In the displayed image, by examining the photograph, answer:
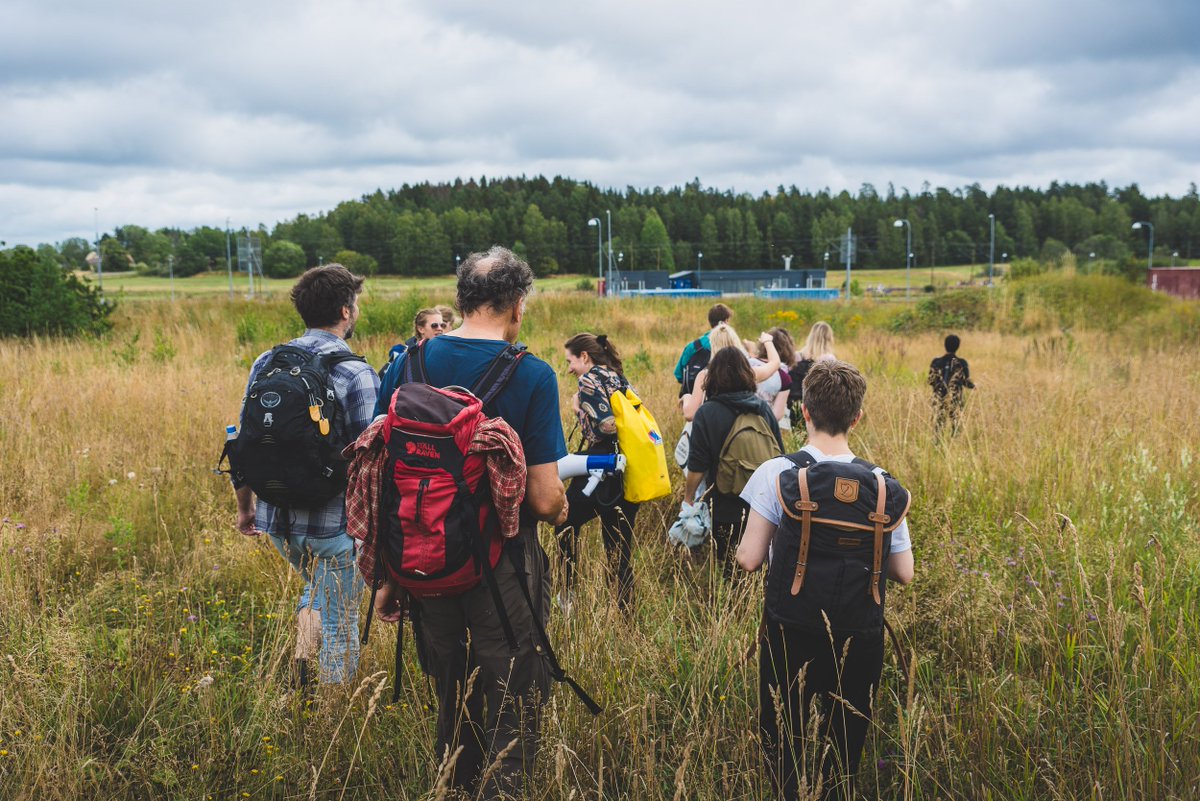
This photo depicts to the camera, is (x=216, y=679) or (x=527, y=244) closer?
(x=216, y=679)

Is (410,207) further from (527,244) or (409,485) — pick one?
(409,485)

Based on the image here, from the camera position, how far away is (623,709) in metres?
2.74

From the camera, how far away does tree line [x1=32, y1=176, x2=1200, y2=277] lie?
83438 mm

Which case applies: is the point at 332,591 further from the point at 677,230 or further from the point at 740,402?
the point at 677,230

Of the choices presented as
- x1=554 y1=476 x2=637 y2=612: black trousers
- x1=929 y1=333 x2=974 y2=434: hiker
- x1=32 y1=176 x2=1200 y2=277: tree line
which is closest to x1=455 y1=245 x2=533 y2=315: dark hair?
x1=554 y1=476 x2=637 y2=612: black trousers

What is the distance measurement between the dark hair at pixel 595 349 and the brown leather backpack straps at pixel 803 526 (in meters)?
2.19

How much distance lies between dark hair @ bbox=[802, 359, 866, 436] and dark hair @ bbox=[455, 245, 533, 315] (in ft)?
3.45

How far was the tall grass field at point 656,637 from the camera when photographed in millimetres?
2492

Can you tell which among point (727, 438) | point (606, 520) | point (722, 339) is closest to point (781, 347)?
point (722, 339)

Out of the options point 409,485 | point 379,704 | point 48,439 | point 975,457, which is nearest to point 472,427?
point 409,485

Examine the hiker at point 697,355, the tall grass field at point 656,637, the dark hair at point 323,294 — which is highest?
the dark hair at point 323,294

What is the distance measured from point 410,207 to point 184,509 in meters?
97.0

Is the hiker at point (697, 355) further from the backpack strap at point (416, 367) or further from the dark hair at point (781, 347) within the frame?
the backpack strap at point (416, 367)

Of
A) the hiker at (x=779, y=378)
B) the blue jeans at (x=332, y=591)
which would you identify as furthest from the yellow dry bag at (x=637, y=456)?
the hiker at (x=779, y=378)
